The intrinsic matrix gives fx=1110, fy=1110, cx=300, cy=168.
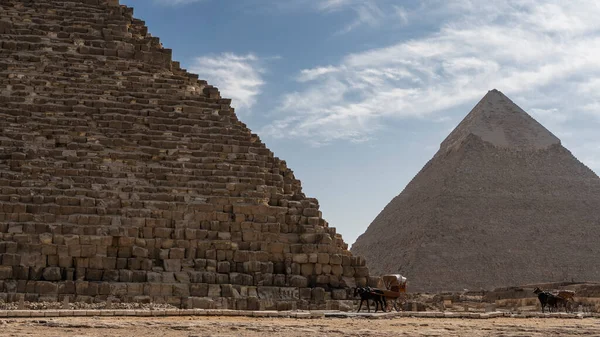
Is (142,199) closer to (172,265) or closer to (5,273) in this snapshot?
(172,265)

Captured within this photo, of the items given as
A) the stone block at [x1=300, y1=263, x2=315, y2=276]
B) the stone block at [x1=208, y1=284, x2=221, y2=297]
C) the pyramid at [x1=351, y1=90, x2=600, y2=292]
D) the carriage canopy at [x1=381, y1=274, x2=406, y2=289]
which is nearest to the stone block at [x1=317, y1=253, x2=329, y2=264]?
the stone block at [x1=300, y1=263, x2=315, y2=276]

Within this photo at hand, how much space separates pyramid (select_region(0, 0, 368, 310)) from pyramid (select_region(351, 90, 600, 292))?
35524 millimetres

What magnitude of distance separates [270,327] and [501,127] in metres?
63.3

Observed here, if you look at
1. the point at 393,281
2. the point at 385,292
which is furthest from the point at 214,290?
the point at 393,281

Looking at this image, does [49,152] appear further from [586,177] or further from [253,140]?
[586,177]

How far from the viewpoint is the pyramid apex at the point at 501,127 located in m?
74.9

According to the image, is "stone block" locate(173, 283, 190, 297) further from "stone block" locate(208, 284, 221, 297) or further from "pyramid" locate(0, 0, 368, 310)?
"stone block" locate(208, 284, 221, 297)

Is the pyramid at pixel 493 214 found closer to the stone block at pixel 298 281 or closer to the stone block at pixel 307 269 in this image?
the stone block at pixel 307 269

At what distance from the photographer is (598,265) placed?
6681 cm

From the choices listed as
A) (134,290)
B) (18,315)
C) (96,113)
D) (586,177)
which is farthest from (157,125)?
(586,177)

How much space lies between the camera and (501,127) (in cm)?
7519

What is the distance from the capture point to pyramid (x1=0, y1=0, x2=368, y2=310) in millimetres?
18453

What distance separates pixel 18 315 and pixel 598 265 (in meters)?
56.8

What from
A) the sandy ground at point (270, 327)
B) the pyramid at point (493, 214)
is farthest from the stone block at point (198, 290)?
the pyramid at point (493, 214)
